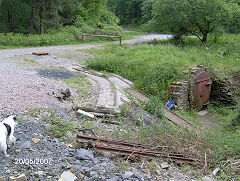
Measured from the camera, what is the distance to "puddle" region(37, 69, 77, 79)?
990cm

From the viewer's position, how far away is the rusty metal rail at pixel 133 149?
14.9ft

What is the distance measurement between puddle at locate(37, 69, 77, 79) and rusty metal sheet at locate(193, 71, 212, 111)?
5514mm

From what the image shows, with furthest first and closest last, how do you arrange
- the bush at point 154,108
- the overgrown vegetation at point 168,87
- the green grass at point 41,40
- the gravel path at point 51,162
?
the green grass at point 41,40
the bush at point 154,108
the overgrown vegetation at point 168,87
the gravel path at point 51,162

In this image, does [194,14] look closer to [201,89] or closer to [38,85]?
[201,89]

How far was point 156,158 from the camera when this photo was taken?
15.3ft

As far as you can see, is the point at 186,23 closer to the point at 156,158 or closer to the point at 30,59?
the point at 30,59

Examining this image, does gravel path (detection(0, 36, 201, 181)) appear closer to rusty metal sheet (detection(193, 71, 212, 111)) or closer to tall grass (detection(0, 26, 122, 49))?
rusty metal sheet (detection(193, 71, 212, 111))

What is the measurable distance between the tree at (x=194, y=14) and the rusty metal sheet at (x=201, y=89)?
8.74 meters

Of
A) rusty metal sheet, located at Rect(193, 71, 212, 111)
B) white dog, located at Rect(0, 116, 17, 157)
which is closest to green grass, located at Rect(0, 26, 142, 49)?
rusty metal sheet, located at Rect(193, 71, 212, 111)

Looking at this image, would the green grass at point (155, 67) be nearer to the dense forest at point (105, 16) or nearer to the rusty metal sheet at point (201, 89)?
the rusty metal sheet at point (201, 89)

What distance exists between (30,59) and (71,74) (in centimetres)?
349

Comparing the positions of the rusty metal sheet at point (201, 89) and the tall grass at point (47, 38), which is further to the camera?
the tall grass at point (47, 38)

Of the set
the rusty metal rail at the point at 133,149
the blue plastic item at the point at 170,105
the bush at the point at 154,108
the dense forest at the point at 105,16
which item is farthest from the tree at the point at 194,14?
the rusty metal rail at the point at 133,149

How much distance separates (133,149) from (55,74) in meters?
6.58
